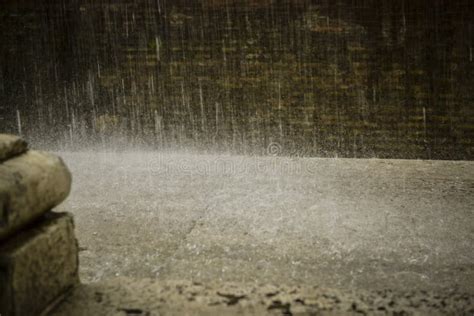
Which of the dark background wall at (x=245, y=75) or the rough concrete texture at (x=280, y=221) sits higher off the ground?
the dark background wall at (x=245, y=75)

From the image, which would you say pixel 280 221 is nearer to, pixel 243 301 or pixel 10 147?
pixel 243 301

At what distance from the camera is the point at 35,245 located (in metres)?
2.14

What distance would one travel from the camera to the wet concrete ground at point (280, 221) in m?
3.43

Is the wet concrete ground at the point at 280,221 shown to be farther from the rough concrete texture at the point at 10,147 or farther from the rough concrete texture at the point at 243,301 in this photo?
the rough concrete texture at the point at 10,147

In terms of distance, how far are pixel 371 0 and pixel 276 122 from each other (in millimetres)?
1803

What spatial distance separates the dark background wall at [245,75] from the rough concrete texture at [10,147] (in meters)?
4.19

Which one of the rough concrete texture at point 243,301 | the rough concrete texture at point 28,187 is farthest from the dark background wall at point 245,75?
the rough concrete texture at point 28,187

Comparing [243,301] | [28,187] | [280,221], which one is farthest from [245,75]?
[28,187]

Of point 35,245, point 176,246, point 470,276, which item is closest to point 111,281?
point 35,245

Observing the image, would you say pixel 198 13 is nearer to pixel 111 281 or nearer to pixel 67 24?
pixel 67 24

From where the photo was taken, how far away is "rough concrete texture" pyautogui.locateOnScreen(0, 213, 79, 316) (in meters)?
2.01

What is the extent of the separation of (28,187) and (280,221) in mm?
2514

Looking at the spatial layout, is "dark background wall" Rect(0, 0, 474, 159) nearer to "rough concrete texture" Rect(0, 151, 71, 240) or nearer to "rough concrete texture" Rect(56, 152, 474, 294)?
Answer: "rough concrete texture" Rect(56, 152, 474, 294)

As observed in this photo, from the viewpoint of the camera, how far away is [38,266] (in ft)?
7.13
